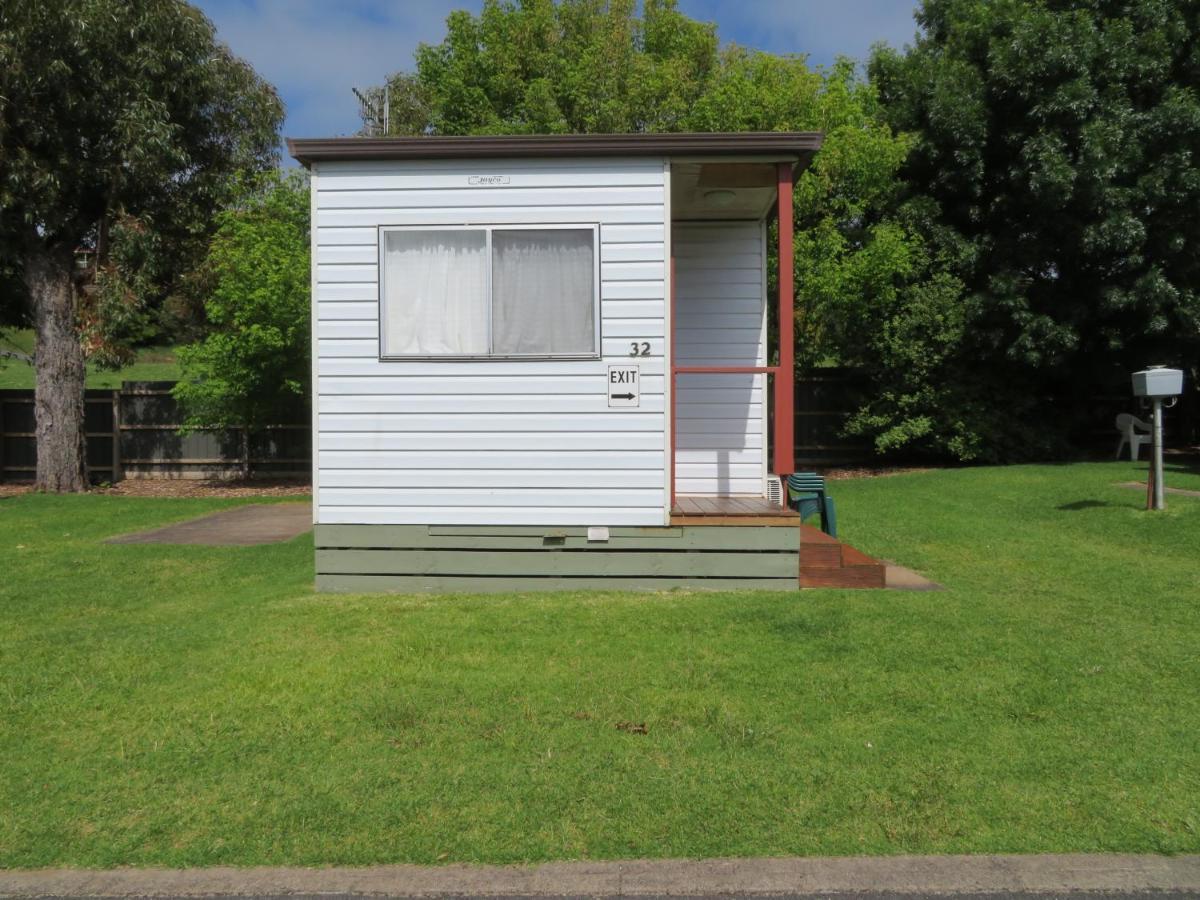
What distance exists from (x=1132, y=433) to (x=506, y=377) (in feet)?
44.6

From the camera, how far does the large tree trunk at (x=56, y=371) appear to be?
15.9m

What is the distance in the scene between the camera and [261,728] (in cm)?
455

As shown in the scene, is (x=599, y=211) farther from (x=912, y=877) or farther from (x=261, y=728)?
(x=912, y=877)

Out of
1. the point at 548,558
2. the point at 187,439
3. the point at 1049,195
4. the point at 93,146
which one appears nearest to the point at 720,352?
the point at 548,558

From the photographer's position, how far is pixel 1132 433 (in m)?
16.7

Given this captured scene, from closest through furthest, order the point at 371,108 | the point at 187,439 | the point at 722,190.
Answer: the point at 722,190 → the point at 187,439 → the point at 371,108

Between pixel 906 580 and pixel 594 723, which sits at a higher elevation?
pixel 906 580

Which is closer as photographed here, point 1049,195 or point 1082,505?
point 1082,505

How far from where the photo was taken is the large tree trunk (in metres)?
15.9

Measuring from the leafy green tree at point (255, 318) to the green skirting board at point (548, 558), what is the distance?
8.80 m

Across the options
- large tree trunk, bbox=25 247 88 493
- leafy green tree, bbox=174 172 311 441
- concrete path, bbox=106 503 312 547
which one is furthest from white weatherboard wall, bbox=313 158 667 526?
large tree trunk, bbox=25 247 88 493

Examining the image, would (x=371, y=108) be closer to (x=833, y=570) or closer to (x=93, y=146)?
(x=93, y=146)

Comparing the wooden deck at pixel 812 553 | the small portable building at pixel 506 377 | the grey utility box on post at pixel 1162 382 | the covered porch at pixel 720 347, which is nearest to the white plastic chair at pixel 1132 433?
the grey utility box on post at pixel 1162 382

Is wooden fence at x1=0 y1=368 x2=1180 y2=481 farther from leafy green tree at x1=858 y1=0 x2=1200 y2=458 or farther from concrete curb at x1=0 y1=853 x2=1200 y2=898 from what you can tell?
concrete curb at x1=0 y1=853 x2=1200 y2=898
